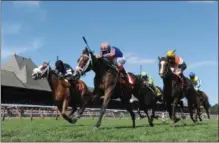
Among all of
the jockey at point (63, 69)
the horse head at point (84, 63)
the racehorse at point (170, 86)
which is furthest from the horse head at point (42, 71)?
the racehorse at point (170, 86)

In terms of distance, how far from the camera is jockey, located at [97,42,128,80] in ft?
40.0

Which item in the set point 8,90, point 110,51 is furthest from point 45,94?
point 110,51

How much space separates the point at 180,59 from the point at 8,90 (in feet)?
115

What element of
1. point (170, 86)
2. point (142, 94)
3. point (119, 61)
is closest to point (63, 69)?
point (142, 94)

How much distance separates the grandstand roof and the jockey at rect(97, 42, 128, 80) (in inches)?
1380

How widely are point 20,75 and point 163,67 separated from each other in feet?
155

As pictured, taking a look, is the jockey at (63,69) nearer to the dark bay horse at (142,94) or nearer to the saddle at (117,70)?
the dark bay horse at (142,94)

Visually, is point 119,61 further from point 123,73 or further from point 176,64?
point 176,64

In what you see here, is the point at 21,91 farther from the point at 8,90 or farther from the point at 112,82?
the point at 112,82

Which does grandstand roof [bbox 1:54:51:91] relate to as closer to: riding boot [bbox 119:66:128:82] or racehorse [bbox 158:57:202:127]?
racehorse [bbox 158:57:202:127]

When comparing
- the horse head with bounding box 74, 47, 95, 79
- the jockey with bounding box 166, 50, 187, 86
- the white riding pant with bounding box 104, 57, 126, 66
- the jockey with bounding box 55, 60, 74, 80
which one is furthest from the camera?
the jockey with bounding box 55, 60, 74, 80

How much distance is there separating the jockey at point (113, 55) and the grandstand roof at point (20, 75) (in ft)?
115

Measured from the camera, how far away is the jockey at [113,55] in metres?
12.2

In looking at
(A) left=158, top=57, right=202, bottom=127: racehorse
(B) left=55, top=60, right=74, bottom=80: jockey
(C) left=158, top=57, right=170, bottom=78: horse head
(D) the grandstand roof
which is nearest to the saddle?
(C) left=158, top=57, right=170, bottom=78: horse head
